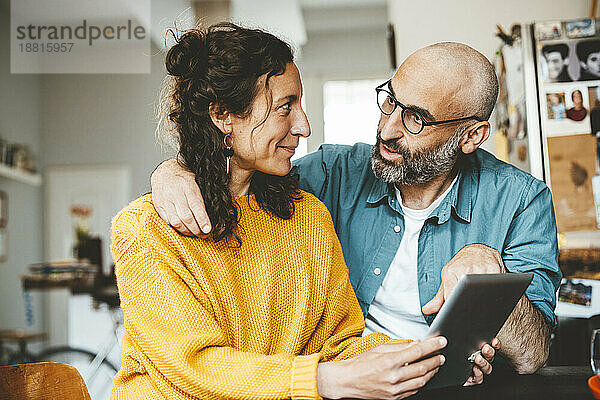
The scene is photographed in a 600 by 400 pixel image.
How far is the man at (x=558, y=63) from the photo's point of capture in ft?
8.19

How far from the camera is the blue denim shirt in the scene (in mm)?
1645

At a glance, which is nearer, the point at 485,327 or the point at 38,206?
the point at 485,327

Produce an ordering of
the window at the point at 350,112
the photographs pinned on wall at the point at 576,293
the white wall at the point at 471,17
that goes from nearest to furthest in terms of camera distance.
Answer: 1. the photographs pinned on wall at the point at 576,293
2. the white wall at the point at 471,17
3. the window at the point at 350,112

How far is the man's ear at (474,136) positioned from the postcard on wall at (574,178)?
0.84m

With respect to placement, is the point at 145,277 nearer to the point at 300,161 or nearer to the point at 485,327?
the point at 485,327

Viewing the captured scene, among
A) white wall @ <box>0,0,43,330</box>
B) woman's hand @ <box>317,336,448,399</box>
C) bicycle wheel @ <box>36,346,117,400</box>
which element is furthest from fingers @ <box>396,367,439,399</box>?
white wall @ <box>0,0,43,330</box>

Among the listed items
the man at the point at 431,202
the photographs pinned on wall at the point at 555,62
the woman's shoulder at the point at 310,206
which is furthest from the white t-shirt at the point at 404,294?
the photographs pinned on wall at the point at 555,62

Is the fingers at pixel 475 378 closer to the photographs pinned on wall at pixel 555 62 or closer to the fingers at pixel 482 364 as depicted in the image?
the fingers at pixel 482 364

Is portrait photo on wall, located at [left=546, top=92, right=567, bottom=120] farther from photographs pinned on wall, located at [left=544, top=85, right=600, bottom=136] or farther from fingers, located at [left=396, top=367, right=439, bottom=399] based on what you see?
fingers, located at [left=396, top=367, right=439, bottom=399]

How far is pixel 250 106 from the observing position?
1.36 metres

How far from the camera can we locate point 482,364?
1228 millimetres

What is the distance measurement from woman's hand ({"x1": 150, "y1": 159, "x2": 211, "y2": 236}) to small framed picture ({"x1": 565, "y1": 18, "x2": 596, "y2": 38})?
1883mm

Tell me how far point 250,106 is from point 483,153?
834mm

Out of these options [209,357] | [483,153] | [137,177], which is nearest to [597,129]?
[483,153]
